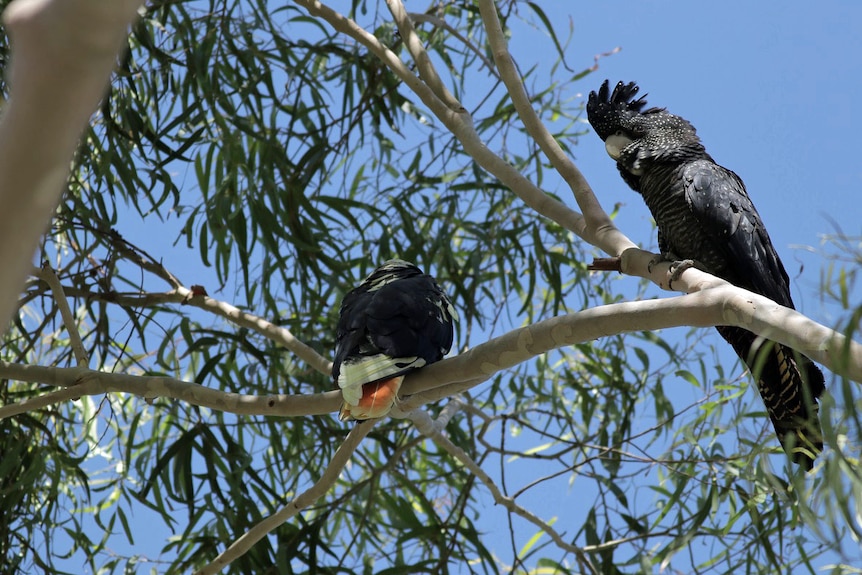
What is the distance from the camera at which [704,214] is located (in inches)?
63.1

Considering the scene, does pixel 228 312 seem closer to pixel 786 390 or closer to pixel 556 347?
pixel 556 347

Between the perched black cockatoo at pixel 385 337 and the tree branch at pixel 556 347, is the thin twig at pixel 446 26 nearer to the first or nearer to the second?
the perched black cockatoo at pixel 385 337

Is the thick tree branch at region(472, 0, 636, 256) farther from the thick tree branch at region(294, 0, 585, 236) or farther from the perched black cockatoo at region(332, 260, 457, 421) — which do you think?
the perched black cockatoo at region(332, 260, 457, 421)

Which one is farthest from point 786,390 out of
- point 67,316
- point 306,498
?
point 67,316

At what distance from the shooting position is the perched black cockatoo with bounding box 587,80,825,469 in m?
1.50

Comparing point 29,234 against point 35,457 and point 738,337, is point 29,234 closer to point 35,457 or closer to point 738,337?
point 738,337

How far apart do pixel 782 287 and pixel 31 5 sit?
57.6 inches

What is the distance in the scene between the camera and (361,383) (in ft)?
4.66

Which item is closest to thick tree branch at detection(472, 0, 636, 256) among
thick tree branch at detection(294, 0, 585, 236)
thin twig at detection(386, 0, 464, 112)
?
thick tree branch at detection(294, 0, 585, 236)

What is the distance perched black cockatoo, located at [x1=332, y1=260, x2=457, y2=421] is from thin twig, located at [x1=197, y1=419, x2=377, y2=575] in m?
0.12

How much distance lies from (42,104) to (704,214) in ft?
4.54

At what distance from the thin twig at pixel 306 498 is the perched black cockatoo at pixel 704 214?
23.5 inches

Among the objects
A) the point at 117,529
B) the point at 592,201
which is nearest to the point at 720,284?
the point at 592,201

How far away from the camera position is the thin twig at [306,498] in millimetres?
1600
